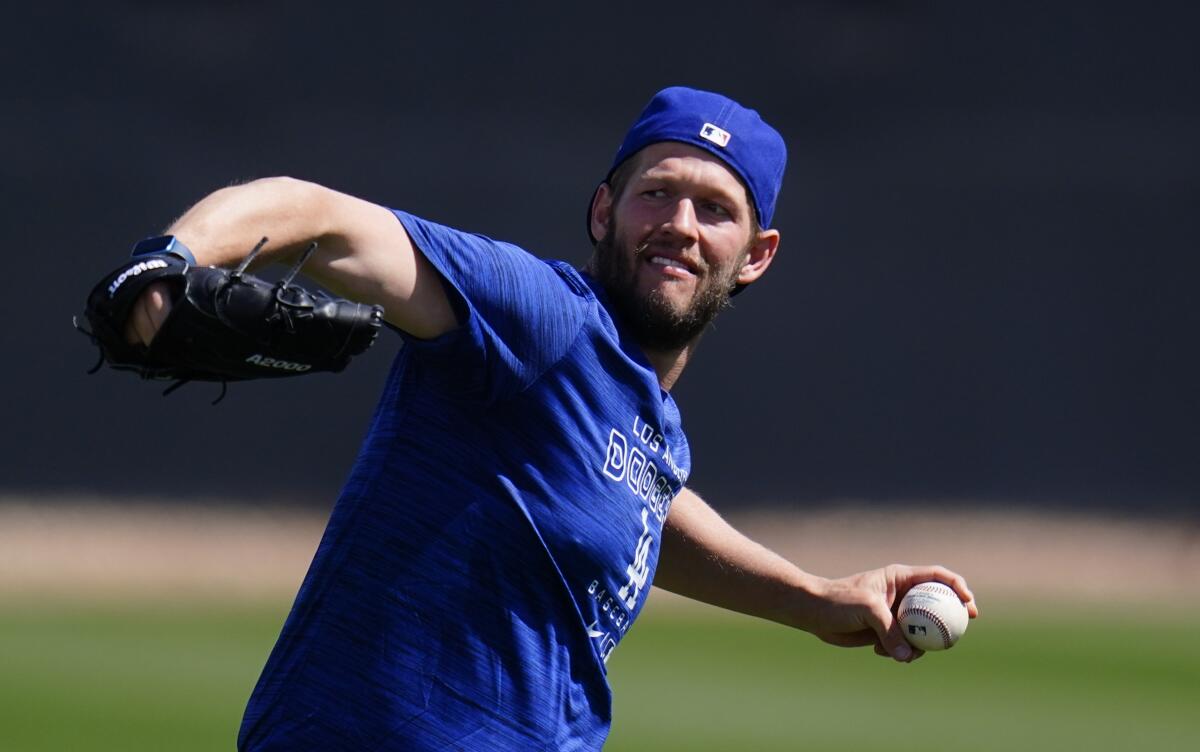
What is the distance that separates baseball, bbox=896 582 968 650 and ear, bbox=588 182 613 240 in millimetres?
1121

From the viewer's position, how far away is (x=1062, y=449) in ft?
48.8

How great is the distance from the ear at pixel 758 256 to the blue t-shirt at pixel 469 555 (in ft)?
2.28

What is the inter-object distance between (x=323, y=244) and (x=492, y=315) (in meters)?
0.33

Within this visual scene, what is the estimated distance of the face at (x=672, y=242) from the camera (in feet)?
9.91

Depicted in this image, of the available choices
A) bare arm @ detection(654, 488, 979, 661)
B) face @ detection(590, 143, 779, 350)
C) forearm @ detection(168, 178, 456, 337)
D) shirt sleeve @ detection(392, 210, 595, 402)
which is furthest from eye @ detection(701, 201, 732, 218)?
forearm @ detection(168, 178, 456, 337)

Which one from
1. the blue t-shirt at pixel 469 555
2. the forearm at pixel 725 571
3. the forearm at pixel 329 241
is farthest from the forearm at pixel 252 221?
the forearm at pixel 725 571

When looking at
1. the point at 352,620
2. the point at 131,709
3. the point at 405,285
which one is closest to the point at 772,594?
the point at 352,620

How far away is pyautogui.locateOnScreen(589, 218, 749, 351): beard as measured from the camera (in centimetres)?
300

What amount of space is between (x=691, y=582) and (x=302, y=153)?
12.1m

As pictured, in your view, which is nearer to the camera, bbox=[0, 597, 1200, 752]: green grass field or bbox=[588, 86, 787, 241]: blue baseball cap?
bbox=[588, 86, 787, 241]: blue baseball cap

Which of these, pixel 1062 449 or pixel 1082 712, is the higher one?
pixel 1062 449

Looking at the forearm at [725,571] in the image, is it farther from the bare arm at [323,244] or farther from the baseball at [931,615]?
the bare arm at [323,244]

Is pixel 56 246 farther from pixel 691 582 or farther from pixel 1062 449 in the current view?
pixel 691 582

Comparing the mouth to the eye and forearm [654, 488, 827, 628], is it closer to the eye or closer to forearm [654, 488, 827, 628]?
the eye
